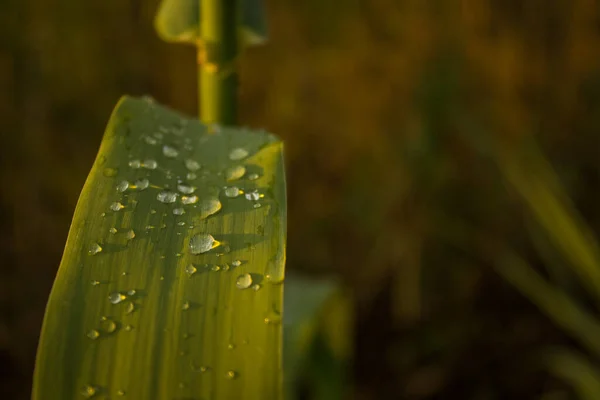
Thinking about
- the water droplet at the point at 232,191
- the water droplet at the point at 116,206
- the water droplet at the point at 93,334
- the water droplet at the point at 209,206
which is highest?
the water droplet at the point at 232,191

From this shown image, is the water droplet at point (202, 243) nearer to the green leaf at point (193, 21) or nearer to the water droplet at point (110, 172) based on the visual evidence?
the water droplet at point (110, 172)

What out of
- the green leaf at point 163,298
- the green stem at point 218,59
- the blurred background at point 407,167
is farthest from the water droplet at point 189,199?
the blurred background at point 407,167

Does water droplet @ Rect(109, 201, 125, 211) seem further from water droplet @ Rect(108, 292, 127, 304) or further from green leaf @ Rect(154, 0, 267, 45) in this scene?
green leaf @ Rect(154, 0, 267, 45)

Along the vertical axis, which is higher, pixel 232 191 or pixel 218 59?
pixel 218 59

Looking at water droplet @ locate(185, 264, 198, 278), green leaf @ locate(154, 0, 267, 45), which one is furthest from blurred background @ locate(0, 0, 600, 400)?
water droplet @ locate(185, 264, 198, 278)

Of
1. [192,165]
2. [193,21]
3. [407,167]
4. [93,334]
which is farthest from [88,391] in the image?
[407,167]

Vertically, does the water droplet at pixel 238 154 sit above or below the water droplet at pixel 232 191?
above

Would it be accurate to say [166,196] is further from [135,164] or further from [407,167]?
[407,167]
